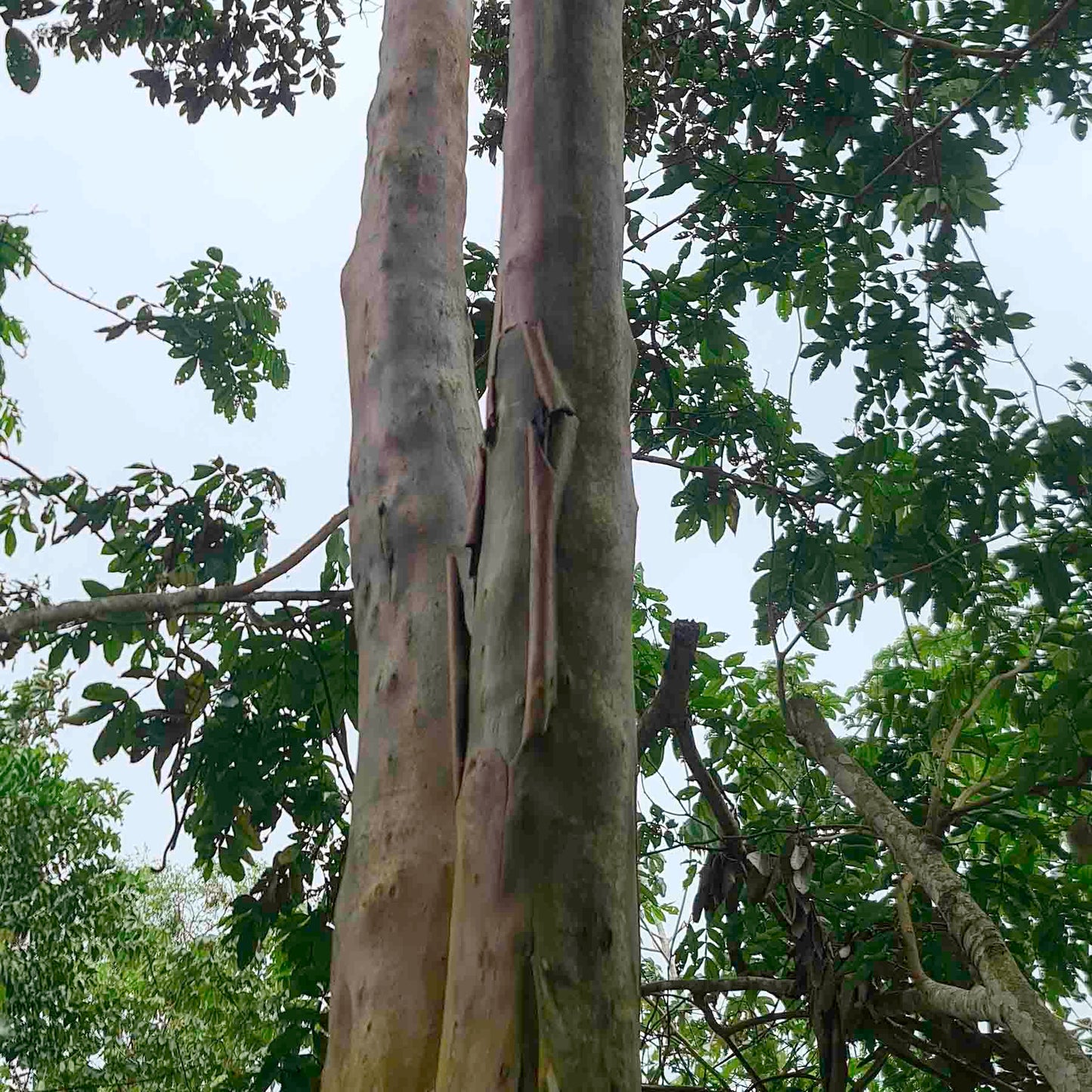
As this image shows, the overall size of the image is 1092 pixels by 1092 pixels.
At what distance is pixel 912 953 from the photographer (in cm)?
195

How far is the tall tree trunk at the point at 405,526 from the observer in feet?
4.58

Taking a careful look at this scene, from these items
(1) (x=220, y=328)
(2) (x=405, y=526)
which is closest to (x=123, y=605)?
(2) (x=405, y=526)

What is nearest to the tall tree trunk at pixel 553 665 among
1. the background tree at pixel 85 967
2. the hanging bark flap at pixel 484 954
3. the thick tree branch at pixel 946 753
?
the hanging bark flap at pixel 484 954

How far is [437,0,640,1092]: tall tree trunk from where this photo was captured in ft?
3.37

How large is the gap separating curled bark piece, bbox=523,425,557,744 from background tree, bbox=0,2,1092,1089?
0.28ft

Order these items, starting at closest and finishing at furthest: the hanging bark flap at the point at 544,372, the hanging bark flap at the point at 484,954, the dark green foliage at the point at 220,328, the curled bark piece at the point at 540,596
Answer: the hanging bark flap at the point at 484,954 < the curled bark piece at the point at 540,596 < the hanging bark flap at the point at 544,372 < the dark green foliage at the point at 220,328

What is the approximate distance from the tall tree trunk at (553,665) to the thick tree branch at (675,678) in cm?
57

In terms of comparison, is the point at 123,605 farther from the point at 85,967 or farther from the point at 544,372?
the point at 85,967

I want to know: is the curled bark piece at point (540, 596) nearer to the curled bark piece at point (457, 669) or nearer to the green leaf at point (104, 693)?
the curled bark piece at point (457, 669)

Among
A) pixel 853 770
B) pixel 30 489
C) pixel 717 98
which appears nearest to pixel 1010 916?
pixel 853 770

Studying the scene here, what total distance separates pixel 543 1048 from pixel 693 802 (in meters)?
2.45

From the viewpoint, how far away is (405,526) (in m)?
1.77

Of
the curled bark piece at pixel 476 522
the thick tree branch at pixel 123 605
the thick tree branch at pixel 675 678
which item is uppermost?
the thick tree branch at pixel 123 605

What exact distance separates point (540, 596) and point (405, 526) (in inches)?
25.2
